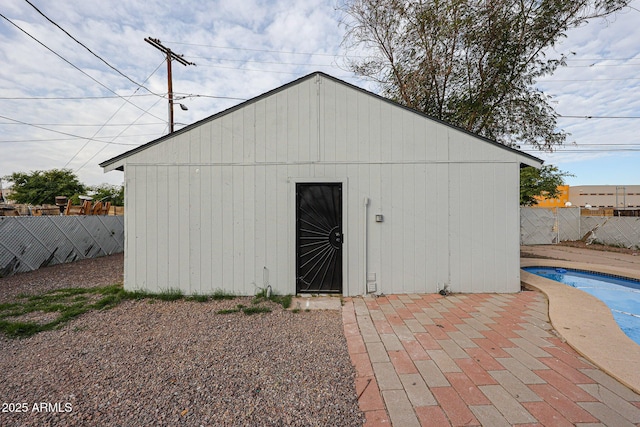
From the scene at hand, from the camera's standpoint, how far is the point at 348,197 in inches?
173

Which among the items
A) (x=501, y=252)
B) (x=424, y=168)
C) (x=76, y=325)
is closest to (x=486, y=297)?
(x=501, y=252)

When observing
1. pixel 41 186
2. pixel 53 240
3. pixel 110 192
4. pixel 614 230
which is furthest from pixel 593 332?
pixel 41 186

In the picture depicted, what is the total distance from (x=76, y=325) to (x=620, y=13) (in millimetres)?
12820

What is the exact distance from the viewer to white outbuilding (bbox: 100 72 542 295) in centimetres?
436

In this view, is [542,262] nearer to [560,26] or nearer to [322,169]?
[560,26]

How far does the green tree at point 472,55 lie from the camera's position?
22.3 feet

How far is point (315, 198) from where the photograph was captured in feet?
14.5

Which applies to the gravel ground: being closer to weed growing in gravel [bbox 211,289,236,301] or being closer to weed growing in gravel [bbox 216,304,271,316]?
weed growing in gravel [bbox 216,304,271,316]

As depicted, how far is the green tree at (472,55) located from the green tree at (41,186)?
22.2 metres

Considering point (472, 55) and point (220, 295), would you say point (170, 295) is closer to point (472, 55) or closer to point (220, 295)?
point (220, 295)

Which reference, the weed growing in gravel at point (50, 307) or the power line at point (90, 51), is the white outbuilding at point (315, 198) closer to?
the weed growing in gravel at point (50, 307)

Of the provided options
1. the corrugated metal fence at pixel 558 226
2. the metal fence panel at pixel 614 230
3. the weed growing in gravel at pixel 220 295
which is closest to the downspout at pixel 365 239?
the weed growing in gravel at pixel 220 295

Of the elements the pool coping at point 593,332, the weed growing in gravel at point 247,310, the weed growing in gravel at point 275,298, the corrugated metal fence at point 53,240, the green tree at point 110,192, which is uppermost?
the green tree at point 110,192

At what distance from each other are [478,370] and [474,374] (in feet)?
Result: 0.32
